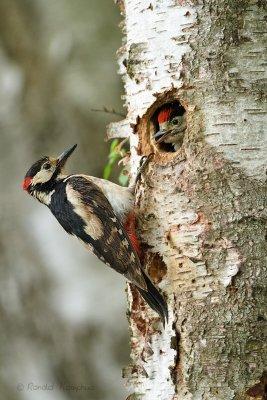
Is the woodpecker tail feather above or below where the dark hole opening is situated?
below

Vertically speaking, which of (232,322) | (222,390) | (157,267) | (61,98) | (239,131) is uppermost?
(61,98)

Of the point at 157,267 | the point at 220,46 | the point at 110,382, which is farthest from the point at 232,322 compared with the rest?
the point at 110,382

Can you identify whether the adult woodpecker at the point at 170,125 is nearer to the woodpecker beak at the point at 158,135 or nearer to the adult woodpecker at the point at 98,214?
the woodpecker beak at the point at 158,135

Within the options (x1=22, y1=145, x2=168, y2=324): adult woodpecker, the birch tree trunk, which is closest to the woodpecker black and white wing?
(x1=22, y1=145, x2=168, y2=324): adult woodpecker

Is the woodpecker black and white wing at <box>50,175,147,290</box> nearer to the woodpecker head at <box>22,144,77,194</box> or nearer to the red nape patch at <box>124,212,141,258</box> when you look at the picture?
the red nape patch at <box>124,212,141,258</box>

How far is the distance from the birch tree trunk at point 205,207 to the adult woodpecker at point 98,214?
9cm

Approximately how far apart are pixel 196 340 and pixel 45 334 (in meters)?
3.39

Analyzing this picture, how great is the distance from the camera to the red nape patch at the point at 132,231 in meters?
4.00

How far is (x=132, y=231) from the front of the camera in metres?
4.08

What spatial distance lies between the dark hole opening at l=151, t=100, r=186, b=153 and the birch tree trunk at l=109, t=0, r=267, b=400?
0.08m

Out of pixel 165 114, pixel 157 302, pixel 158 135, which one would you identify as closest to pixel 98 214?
pixel 158 135

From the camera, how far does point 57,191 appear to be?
4688 mm

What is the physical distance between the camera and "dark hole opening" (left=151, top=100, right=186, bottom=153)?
3.94 m

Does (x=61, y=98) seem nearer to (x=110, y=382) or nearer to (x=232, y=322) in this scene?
(x=110, y=382)
